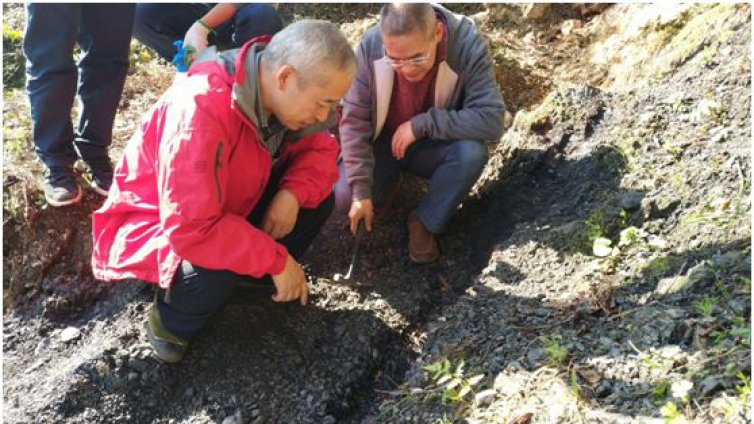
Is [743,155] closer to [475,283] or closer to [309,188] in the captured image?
[475,283]

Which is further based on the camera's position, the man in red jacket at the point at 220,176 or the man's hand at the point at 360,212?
the man's hand at the point at 360,212

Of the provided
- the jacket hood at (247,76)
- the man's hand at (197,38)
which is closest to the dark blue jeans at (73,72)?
the man's hand at (197,38)

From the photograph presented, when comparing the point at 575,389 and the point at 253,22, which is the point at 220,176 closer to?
the point at 575,389

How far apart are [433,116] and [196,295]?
4.22 feet

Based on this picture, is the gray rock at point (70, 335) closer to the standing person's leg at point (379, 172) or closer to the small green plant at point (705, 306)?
the standing person's leg at point (379, 172)

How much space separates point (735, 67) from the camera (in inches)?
106

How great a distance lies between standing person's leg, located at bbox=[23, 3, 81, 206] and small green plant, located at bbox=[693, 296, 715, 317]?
2494 mm

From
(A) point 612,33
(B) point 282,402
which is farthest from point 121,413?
(A) point 612,33

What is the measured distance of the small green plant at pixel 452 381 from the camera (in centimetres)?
204

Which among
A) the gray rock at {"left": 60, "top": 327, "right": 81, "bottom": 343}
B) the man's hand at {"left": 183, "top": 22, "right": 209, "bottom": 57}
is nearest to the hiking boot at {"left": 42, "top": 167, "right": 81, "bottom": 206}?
the gray rock at {"left": 60, "top": 327, "right": 81, "bottom": 343}

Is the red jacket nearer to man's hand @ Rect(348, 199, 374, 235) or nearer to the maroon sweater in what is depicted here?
man's hand @ Rect(348, 199, 374, 235)

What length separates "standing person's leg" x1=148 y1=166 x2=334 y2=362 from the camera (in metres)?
2.11

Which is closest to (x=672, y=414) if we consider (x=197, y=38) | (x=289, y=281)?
(x=289, y=281)

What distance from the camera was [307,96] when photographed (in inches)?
74.3
